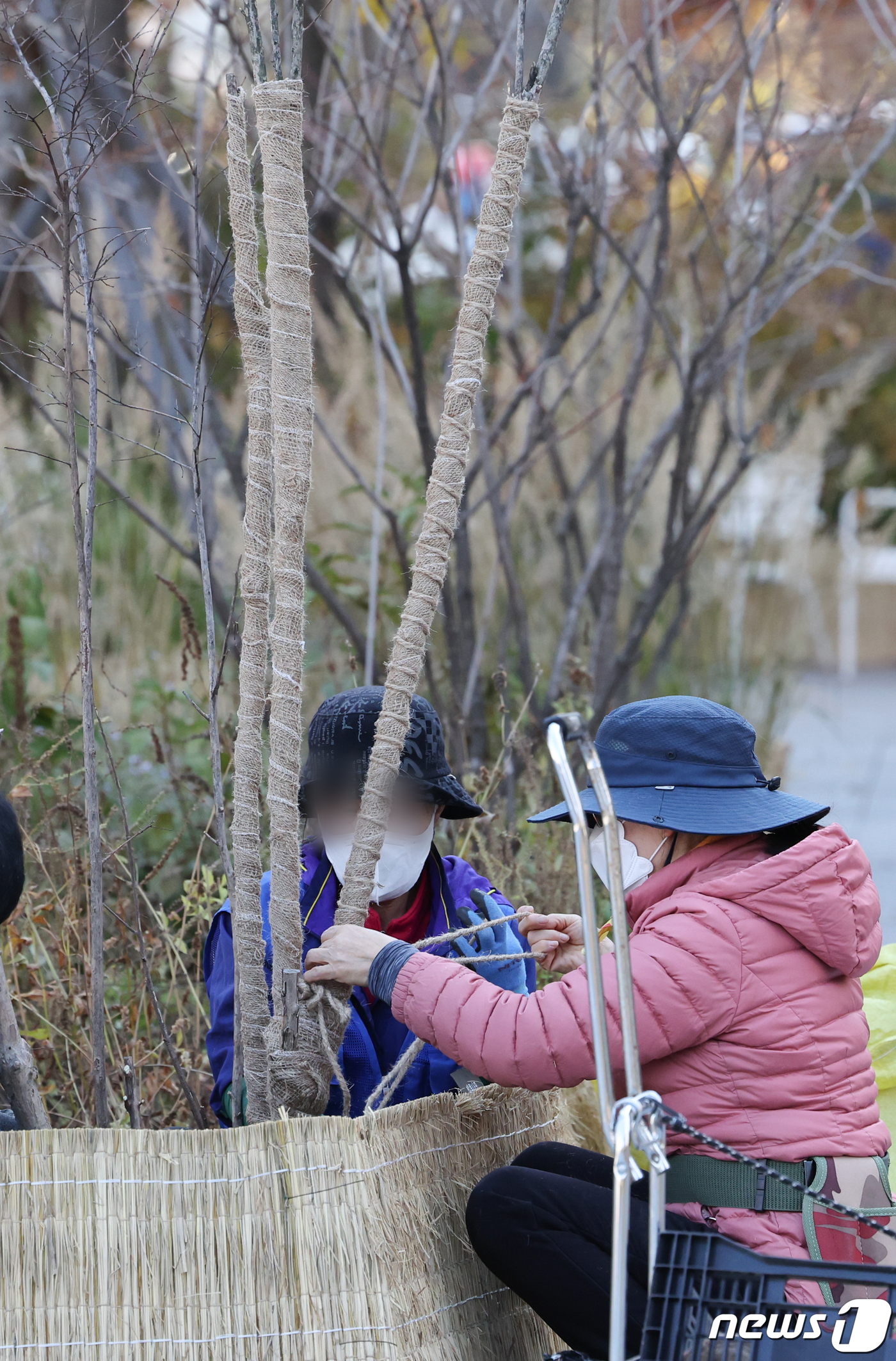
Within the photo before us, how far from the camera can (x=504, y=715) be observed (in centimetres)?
308

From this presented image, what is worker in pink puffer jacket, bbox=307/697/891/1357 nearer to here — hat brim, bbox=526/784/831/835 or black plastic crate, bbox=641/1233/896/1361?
hat brim, bbox=526/784/831/835

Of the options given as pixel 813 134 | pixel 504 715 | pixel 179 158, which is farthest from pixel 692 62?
pixel 504 715

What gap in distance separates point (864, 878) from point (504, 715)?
1305 mm

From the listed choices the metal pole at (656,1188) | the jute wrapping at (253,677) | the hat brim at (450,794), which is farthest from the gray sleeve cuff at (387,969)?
the metal pole at (656,1188)

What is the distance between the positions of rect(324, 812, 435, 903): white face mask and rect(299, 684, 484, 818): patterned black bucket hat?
77 millimetres

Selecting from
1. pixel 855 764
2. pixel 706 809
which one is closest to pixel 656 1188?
pixel 706 809

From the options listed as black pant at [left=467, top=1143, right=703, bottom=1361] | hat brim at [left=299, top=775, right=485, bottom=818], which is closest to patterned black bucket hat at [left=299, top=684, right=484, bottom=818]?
hat brim at [left=299, top=775, right=485, bottom=818]

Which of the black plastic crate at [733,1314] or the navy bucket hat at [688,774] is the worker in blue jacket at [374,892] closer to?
the navy bucket hat at [688,774]

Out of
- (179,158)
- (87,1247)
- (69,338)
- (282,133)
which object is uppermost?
(179,158)

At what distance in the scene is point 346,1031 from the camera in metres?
2.13

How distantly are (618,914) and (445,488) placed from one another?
2.32 ft

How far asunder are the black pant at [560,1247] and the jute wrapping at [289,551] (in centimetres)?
28

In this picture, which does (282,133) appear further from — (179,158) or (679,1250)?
(179,158)

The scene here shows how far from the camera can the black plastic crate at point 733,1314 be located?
1382 mm
